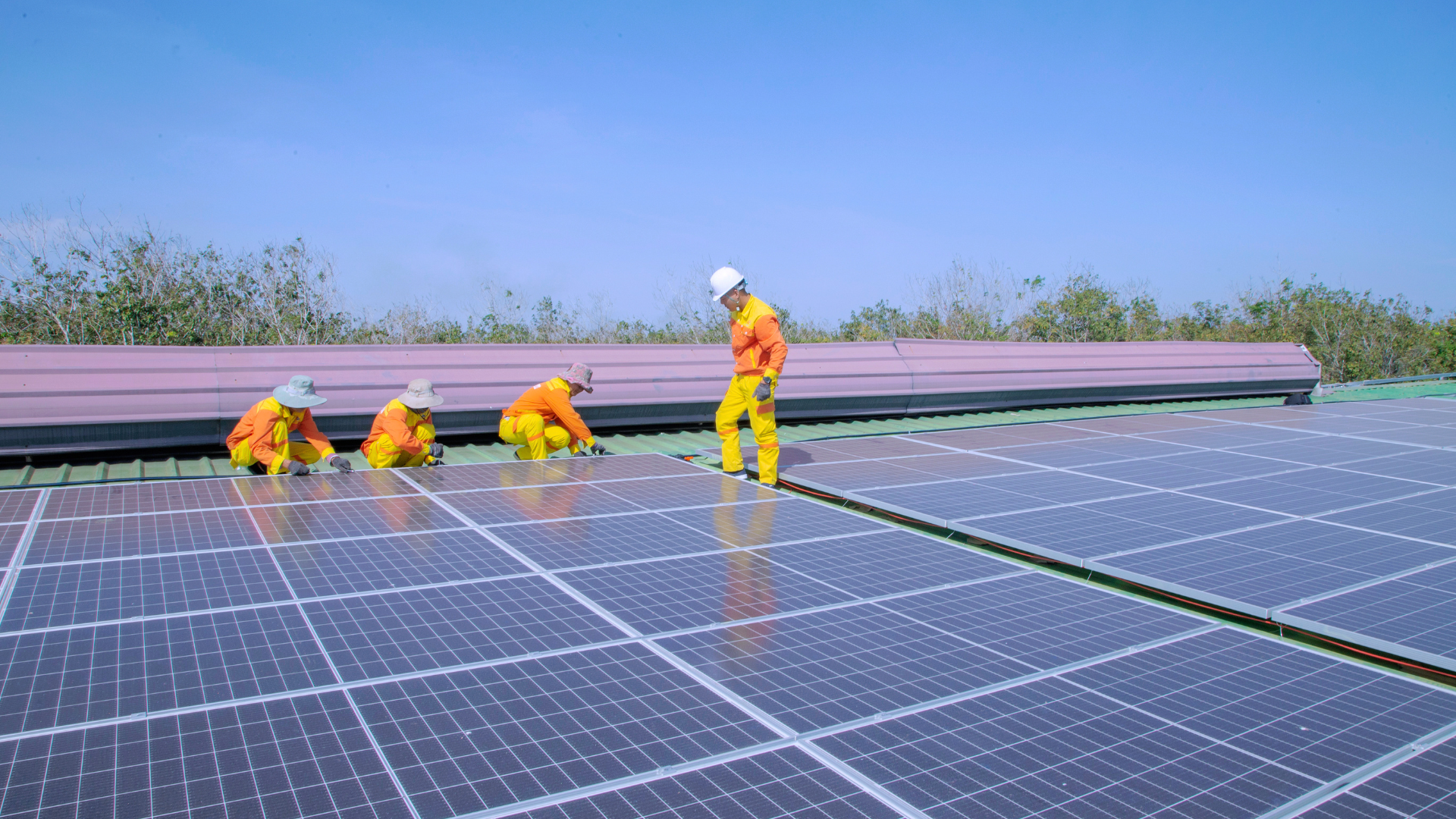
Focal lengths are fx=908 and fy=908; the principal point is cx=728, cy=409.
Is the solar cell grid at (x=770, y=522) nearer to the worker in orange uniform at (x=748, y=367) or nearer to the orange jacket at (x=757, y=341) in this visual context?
the worker in orange uniform at (x=748, y=367)

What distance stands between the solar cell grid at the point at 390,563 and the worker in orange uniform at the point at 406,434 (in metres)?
2.98

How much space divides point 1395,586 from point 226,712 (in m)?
5.33

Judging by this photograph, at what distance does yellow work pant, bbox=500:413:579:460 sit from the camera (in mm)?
8797

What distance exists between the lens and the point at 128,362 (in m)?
8.18

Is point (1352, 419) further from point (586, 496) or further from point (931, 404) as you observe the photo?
point (586, 496)

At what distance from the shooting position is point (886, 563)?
16.6ft

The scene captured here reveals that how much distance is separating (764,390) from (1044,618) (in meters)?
3.99

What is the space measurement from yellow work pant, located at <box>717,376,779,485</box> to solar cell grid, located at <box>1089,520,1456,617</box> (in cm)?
305

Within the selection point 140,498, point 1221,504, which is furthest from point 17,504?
point 1221,504

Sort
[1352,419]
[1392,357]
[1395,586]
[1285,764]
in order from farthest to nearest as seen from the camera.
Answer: [1392,357]
[1352,419]
[1395,586]
[1285,764]

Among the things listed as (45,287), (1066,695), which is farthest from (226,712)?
(45,287)

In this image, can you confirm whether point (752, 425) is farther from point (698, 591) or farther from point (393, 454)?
point (698, 591)

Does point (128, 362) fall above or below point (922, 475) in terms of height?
above

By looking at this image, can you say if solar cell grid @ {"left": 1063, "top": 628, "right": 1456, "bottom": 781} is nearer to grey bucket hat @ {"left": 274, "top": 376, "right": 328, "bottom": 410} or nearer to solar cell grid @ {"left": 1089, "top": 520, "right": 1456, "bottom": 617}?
solar cell grid @ {"left": 1089, "top": 520, "right": 1456, "bottom": 617}
